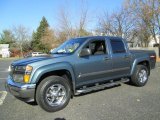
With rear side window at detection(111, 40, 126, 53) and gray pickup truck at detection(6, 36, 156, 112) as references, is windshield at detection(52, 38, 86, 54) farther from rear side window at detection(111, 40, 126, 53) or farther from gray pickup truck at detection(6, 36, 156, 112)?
rear side window at detection(111, 40, 126, 53)

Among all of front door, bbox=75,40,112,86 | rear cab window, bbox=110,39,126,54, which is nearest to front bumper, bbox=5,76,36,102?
front door, bbox=75,40,112,86

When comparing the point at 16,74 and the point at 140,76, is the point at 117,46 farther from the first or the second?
the point at 16,74

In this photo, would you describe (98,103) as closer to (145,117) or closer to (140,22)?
(145,117)

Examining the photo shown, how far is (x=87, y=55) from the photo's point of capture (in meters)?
7.19

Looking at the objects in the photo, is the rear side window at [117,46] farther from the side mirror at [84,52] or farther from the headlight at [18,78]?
the headlight at [18,78]

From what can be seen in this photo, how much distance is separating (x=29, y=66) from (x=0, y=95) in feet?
8.88

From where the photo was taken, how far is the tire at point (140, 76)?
352 inches

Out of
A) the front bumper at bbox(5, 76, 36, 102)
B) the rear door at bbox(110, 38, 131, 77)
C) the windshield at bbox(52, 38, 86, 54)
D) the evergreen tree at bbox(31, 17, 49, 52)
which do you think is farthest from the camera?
the evergreen tree at bbox(31, 17, 49, 52)

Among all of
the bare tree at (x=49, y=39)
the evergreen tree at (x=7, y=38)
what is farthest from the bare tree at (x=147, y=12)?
the evergreen tree at (x=7, y=38)

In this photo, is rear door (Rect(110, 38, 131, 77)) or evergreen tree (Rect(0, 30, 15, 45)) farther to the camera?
evergreen tree (Rect(0, 30, 15, 45))

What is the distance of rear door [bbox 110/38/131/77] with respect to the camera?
8.05 m

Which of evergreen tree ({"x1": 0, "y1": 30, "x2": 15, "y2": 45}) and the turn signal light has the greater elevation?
evergreen tree ({"x1": 0, "y1": 30, "x2": 15, "y2": 45})

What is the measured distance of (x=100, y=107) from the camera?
6523 mm

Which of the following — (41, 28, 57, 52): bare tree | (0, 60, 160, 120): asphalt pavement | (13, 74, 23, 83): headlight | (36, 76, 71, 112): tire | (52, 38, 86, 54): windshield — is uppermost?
(41, 28, 57, 52): bare tree
